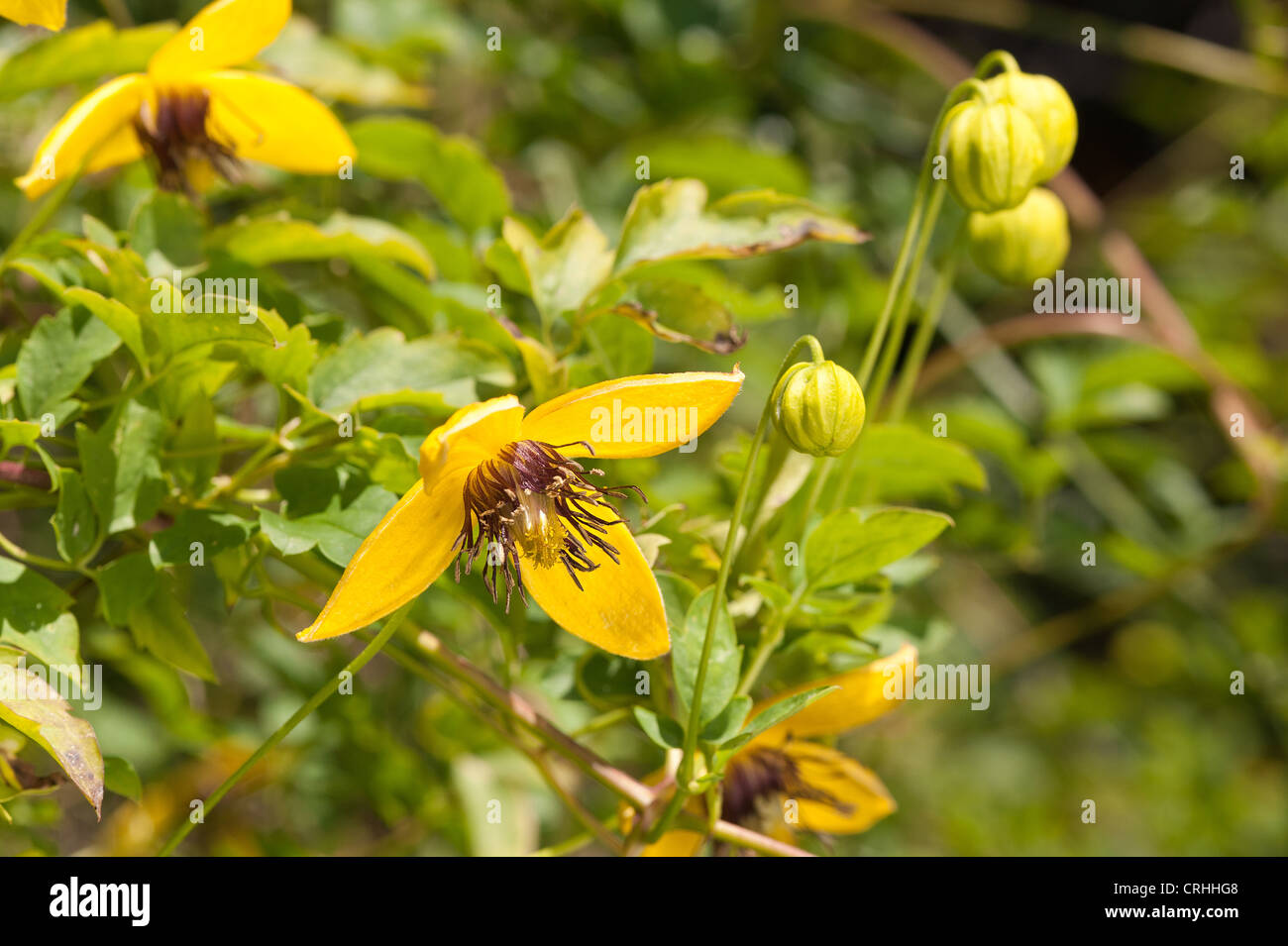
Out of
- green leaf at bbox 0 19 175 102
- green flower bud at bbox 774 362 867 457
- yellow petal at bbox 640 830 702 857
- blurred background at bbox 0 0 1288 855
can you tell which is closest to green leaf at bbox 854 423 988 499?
blurred background at bbox 0 0 1288 855

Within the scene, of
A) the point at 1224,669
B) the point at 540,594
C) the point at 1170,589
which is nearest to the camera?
the point at 540,594

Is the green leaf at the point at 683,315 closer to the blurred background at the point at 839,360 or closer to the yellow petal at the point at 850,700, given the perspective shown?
the blurred background at the point at 839,360

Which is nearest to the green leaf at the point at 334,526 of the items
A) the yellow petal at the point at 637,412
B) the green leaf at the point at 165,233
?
the yellow petal at the point at 637,412

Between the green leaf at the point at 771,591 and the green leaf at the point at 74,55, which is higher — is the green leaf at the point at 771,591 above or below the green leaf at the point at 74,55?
below

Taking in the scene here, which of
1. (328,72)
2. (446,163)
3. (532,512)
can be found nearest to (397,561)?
(532,512)

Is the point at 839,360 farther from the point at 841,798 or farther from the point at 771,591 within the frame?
the point at 771,591

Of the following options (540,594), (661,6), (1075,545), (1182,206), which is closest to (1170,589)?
(1075,545)
